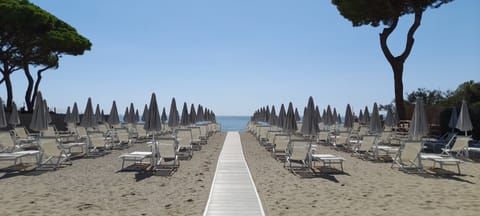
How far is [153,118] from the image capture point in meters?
9.81

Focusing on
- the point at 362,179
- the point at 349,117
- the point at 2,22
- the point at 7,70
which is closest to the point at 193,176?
the point at 362,179

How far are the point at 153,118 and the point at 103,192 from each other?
3.69 meters

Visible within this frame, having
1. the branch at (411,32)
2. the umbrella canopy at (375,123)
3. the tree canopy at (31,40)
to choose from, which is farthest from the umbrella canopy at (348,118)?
the tree canopy at (31,40)

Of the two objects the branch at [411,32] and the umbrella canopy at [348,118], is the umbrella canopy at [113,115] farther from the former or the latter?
the branch at [411,32]

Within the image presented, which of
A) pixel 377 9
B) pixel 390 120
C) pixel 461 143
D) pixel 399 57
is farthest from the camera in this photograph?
pixel 377 9

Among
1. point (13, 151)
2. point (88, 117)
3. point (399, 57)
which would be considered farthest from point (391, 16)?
point (13, 151)

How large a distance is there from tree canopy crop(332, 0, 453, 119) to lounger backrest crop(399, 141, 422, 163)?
41.8 ft

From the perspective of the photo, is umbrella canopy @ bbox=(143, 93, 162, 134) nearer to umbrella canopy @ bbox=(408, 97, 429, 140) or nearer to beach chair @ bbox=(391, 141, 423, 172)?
beach chair @ bbox=(391, 141, 423, 172)

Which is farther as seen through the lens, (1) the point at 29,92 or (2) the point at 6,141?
(1) the point at 29,92

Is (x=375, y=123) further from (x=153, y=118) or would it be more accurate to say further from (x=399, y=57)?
(x=399, y=57)

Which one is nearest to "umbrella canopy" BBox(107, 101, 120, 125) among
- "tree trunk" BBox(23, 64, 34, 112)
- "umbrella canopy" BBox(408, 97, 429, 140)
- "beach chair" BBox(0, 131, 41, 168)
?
"beach chair" BBox(0, 131, 41, 168)

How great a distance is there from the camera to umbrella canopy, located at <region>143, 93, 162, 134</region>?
9.77 metres

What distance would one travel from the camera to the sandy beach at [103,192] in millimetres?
5191

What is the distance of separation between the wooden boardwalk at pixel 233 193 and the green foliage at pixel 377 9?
1566cm
